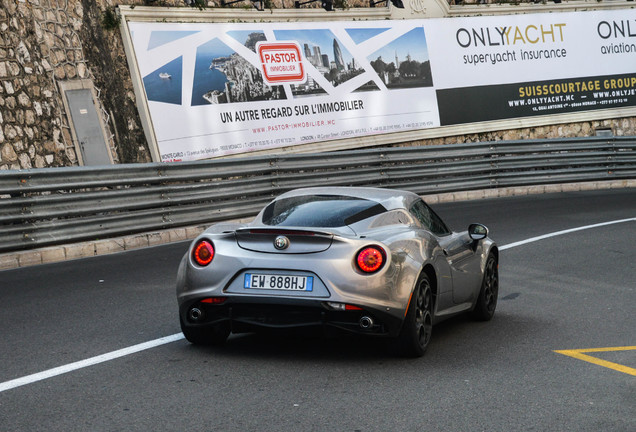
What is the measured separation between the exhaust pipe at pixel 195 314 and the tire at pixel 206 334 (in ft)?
0.45

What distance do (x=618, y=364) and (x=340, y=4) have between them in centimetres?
2121

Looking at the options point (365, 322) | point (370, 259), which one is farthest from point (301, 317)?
point (370, 259)

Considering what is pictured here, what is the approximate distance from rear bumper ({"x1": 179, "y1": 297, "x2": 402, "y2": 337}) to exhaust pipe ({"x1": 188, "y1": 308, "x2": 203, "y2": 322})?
0.56 ft

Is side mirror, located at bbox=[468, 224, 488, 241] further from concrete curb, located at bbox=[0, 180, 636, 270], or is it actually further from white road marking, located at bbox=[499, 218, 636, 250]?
concrete curb, located at bbox=[0, 180, 636, 270]

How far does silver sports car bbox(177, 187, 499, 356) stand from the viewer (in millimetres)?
5938

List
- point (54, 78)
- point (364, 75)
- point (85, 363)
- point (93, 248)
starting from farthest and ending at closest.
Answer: point (364, 75) → point (54, 78) → point (93, 248) → point (85, 363)

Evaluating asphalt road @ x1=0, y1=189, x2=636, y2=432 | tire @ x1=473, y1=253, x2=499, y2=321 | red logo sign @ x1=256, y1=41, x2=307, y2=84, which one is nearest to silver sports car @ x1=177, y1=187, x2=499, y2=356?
asphalt road @ x1=0, y1=189, x2=636, y2=432

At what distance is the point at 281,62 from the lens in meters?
23.3

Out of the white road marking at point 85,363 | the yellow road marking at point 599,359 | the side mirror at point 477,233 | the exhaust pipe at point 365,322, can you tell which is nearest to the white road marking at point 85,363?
the white road marking at point 85,363

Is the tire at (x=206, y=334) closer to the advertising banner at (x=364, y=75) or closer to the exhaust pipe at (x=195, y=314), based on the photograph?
the exhaust pipe at (x=195, y=314)

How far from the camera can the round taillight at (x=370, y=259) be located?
598cm

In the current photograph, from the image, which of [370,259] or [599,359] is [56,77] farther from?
[599,359]

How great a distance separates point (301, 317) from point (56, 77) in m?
13.3

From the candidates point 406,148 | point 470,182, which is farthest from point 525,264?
point 470,182
